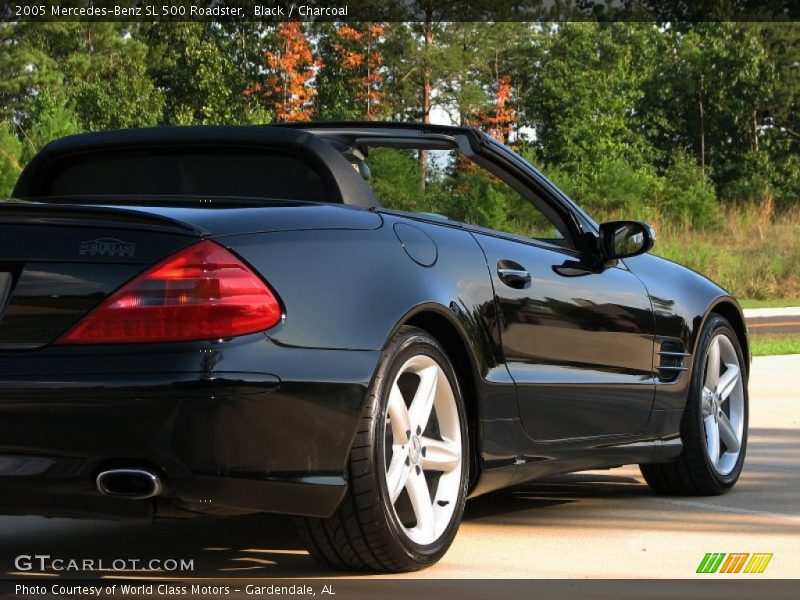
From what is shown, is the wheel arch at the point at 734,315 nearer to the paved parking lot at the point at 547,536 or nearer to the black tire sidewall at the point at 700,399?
the black tire sidewall at the point at 700,399

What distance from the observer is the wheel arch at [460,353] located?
15.1 feet

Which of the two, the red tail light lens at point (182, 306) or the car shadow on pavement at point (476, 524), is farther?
the car shadow on pavement at point (476, 524)

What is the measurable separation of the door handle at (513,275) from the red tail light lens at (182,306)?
4.20 ft

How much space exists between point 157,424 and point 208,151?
1455 millimetres

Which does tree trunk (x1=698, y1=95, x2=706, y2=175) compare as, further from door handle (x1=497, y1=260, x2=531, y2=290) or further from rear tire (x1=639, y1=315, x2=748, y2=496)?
door handle (x1=497, y1=260, x2=531, y2=290)

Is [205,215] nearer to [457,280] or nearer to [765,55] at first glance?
[457,280]

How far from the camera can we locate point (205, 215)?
4.05m

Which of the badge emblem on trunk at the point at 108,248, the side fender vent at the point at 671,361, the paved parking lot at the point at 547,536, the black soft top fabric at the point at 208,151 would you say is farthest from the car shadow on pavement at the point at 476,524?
the black soft top fabric at the point at 208,151

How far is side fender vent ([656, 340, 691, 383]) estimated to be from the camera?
607 centimetres

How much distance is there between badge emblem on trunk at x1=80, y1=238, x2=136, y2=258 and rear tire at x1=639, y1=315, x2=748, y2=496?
3.12 metres

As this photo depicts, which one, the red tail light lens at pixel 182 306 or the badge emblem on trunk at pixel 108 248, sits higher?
the badge emblem on trunk at pixel 108 248

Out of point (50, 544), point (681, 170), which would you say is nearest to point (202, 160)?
point (50, 544)

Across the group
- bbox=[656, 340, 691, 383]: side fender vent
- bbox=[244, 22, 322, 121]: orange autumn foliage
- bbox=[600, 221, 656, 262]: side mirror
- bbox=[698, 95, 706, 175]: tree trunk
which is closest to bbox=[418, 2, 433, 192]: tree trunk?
bbox=[244, 22, 322, 121]: orange autumn foliage

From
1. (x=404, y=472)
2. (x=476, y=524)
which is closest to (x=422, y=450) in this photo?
(x=404, y=472)
